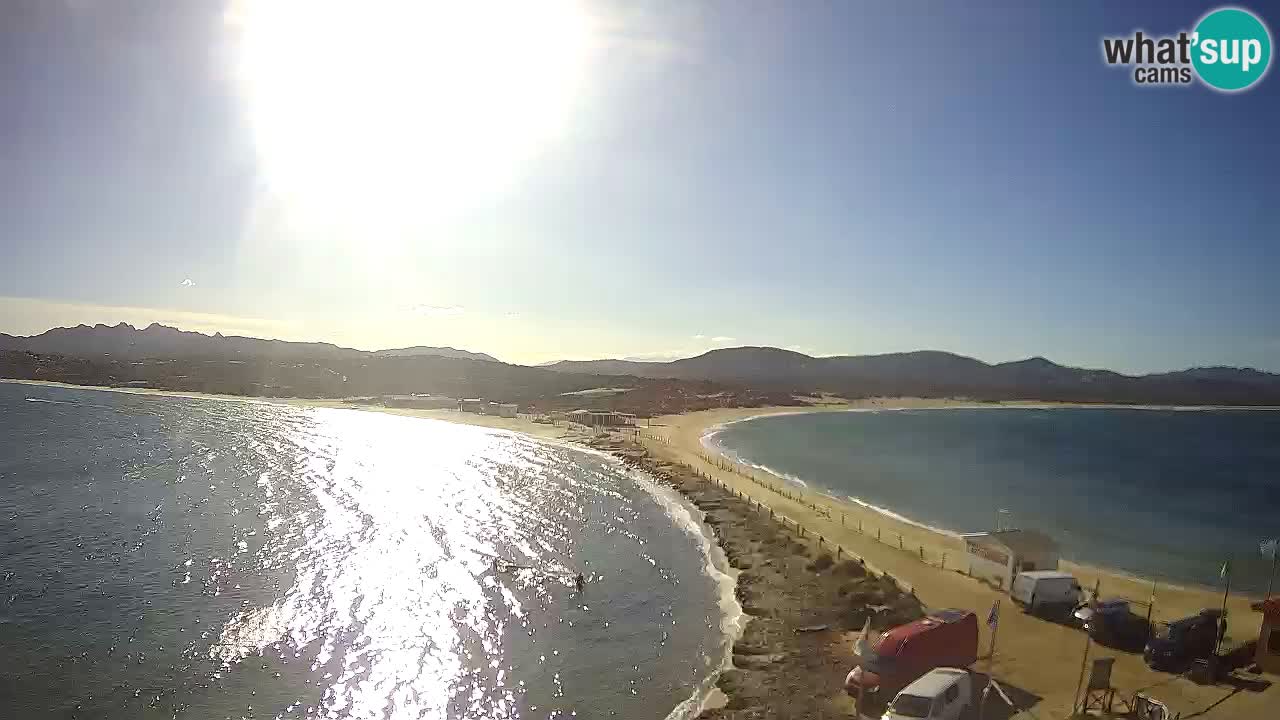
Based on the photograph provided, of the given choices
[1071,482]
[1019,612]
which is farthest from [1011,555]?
[1071,482]

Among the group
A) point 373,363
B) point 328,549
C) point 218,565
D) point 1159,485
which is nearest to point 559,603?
point 328,549

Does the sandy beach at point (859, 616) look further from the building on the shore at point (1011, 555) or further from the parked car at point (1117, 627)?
the building on the shore at point (1011, 555)

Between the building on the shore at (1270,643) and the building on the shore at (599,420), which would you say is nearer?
the building on the shore at (1270,643)

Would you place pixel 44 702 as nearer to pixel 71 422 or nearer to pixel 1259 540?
pixel 1259 540

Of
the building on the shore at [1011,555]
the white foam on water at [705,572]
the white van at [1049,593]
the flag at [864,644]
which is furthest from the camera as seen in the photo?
the building on the shore at [1011,555]

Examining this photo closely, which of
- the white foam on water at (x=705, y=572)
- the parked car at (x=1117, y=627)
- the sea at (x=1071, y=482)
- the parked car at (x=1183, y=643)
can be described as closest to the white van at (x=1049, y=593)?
the parked car at (x=1117, y=627)

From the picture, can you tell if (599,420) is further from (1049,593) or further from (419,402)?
(1049,593)

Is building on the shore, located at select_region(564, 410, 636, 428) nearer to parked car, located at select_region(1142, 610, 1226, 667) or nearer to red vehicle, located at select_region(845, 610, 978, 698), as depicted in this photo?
red vehicle, located at select_region(845, 610, 978, 698)
